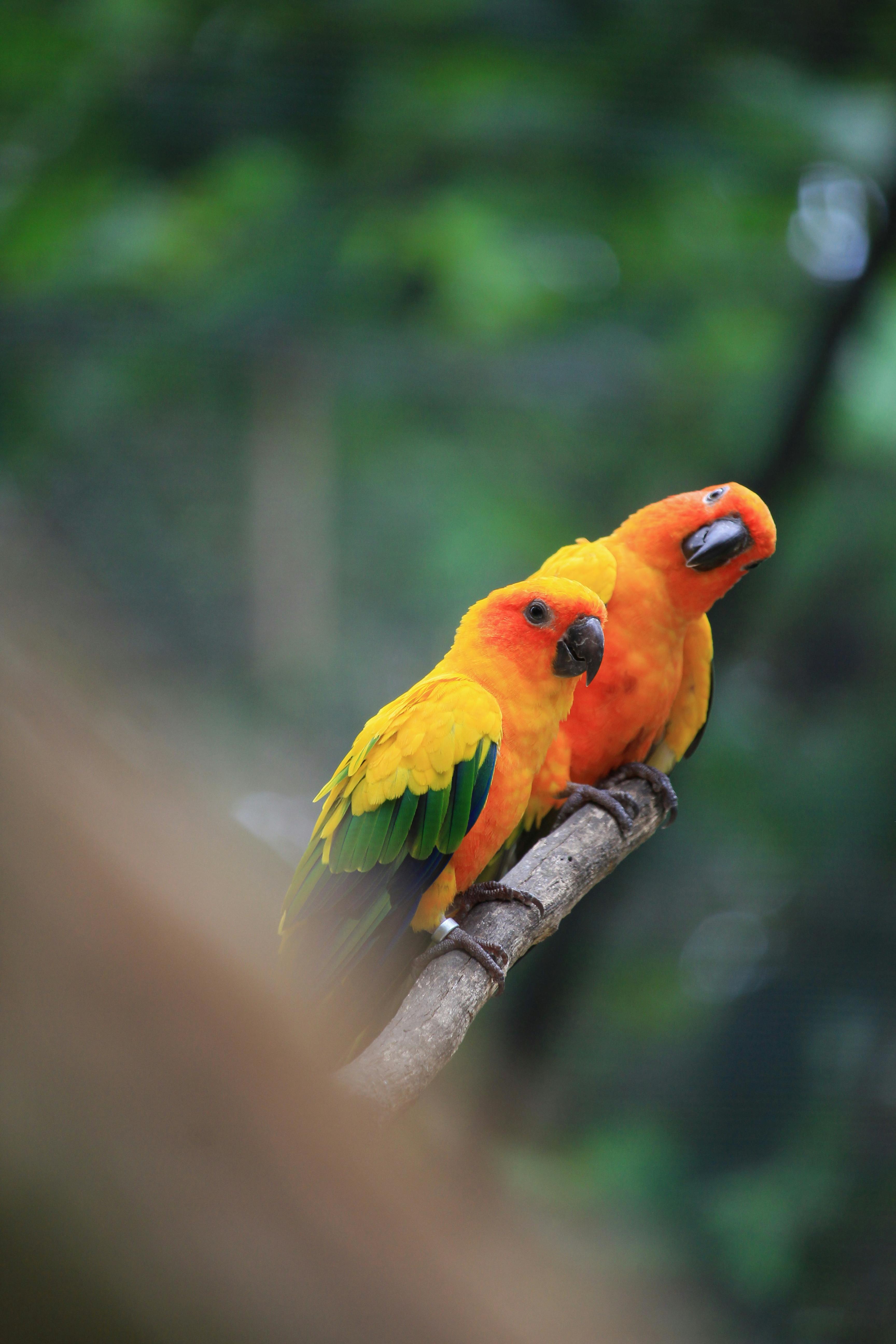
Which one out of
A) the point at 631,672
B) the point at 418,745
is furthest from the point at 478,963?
the point at 631,672

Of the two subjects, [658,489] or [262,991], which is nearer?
[262,991]

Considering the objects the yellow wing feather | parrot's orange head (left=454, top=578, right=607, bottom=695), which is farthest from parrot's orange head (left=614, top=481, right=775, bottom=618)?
the yellow wing feather

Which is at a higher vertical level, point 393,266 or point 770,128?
point 770,128

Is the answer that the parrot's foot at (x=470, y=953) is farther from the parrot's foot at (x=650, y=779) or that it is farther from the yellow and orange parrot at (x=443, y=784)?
the parrot's foot at (x=650, y=779)

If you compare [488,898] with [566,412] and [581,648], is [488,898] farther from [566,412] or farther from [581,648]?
[566,412]

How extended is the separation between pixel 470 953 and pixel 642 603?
597 mm

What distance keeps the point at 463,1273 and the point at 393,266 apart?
3043 mm

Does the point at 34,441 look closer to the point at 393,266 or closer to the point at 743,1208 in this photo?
the point at 393,266

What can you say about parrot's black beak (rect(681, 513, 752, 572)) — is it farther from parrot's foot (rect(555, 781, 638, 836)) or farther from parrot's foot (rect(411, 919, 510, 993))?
parrot's foot (rect(411, 919, 510, 993))

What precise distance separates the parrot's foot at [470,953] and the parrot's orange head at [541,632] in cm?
31

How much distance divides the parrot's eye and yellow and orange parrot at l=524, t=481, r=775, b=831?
258 millimetres

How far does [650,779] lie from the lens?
1657 millimetres

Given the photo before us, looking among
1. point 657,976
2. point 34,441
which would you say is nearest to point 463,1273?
point 34,441

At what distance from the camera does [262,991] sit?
0.30 m
